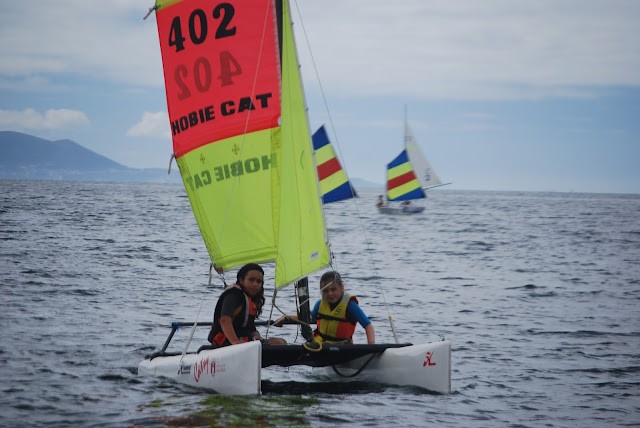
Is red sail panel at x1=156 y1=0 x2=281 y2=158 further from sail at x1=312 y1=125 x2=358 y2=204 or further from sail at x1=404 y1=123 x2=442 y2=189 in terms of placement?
sail at x1=404 y1=123 x2=442 y2=189

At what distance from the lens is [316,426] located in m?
9.48

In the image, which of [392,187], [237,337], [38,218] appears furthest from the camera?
[392,187]

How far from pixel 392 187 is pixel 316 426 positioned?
5239 centimetres

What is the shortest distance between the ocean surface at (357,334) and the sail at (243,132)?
200cm

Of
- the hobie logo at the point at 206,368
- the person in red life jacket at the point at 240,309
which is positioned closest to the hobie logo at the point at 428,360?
the person in red life jacket at the point at 240,309

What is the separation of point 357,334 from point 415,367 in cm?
485

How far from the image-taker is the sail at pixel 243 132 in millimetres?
11133

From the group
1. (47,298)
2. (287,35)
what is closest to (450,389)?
(287,35)

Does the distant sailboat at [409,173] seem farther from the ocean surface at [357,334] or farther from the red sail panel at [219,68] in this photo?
the red sail panel at [219,68]

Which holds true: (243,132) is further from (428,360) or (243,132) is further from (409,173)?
(409,173)

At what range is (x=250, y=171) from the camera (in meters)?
11.7

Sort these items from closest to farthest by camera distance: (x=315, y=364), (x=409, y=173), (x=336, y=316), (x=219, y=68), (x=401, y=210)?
(x=315, y=364) < (x=336, y=316) < (x=219, y=68) < (x=409, y=173) < (x=401, y=210)

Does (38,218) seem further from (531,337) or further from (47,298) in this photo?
(531,337)

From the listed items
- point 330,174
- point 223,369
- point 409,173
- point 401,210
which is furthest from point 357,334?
point 401,210
